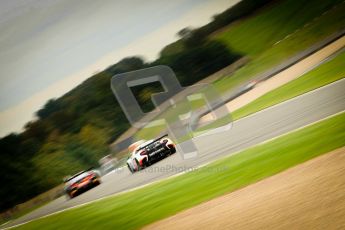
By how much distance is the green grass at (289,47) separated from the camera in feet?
60.0

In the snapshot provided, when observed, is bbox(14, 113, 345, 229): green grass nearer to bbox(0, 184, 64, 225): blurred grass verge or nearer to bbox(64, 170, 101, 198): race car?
bbox(64, 170, 101, 198): race car

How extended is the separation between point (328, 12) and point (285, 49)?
3.25m

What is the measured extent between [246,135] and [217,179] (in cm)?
211

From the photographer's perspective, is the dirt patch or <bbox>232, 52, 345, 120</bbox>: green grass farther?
<bbox>232, 52, 345, 120</bbox>: green grass

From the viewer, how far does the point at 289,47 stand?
1936 cm

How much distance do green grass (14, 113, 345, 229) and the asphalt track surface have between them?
1.59ft

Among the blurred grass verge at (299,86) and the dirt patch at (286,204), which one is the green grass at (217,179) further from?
the blurred grass verge at (299,86)

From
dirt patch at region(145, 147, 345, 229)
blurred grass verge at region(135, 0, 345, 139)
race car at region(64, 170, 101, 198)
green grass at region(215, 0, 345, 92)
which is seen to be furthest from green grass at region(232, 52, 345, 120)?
dirt patch at region(145, 147, 345, 229)

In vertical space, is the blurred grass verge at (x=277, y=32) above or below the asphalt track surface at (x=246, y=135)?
above

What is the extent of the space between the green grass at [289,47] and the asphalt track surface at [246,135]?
8090mm

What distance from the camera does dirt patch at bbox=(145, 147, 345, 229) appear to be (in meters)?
4.18

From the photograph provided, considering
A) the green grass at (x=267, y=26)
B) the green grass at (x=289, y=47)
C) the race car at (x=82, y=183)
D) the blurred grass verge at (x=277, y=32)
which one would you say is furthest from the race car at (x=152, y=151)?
the green grass at (x=267, y=26)

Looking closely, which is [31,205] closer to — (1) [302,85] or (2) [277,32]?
(1) [302,85]

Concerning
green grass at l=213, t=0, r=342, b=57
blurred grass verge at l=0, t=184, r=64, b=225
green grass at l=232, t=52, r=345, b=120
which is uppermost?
green grass at l=213, t=0, r=342, b=57
